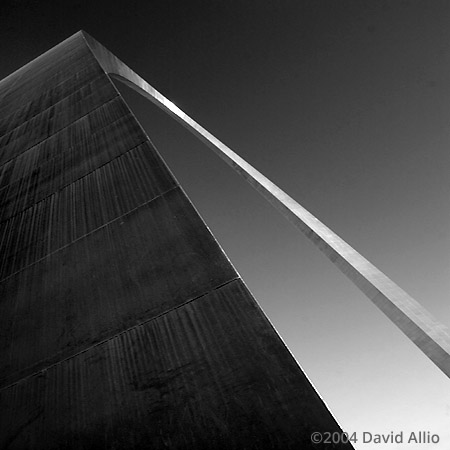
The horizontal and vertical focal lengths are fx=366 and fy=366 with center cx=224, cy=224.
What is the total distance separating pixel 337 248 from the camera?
641cm

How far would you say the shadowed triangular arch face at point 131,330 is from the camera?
7.25ft

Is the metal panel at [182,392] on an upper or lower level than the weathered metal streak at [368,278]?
upper

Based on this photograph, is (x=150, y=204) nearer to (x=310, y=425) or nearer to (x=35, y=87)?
(x=310, y=425)

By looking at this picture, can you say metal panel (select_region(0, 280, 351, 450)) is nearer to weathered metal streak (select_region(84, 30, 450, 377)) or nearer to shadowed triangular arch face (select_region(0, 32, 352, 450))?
shadowed triangular arch face (select_region(0, 32, 352, 450))

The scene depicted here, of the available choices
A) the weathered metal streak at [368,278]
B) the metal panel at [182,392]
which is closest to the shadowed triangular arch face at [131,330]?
the metal panel at [182,392]

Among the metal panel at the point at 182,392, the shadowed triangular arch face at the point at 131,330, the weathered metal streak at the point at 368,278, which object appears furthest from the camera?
the weathered metal streak at the point at 368,278

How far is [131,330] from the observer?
A: 290 centimetres

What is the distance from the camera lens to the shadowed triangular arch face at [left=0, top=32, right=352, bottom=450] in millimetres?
2211


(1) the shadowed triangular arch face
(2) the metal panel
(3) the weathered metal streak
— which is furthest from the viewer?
(3) the weathered metal streak

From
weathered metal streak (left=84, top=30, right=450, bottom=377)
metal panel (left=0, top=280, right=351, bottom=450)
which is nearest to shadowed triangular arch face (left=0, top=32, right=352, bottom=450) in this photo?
metal panel (left=0, top=280, right=351, bottom=450)

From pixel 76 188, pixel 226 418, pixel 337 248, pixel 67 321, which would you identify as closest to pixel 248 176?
pixel 337 248

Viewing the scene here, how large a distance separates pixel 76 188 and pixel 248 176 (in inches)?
241

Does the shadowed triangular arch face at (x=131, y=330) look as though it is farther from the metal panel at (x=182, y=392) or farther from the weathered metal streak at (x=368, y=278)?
the weathered metal streak at (x=368, y=278)

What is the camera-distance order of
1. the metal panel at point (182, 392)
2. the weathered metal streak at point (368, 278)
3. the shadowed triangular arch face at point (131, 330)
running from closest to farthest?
the metal panel at point (182, 392), the shadowed triangular arch face at point (131, 330), the weathered metal streak at point (368, 278)
